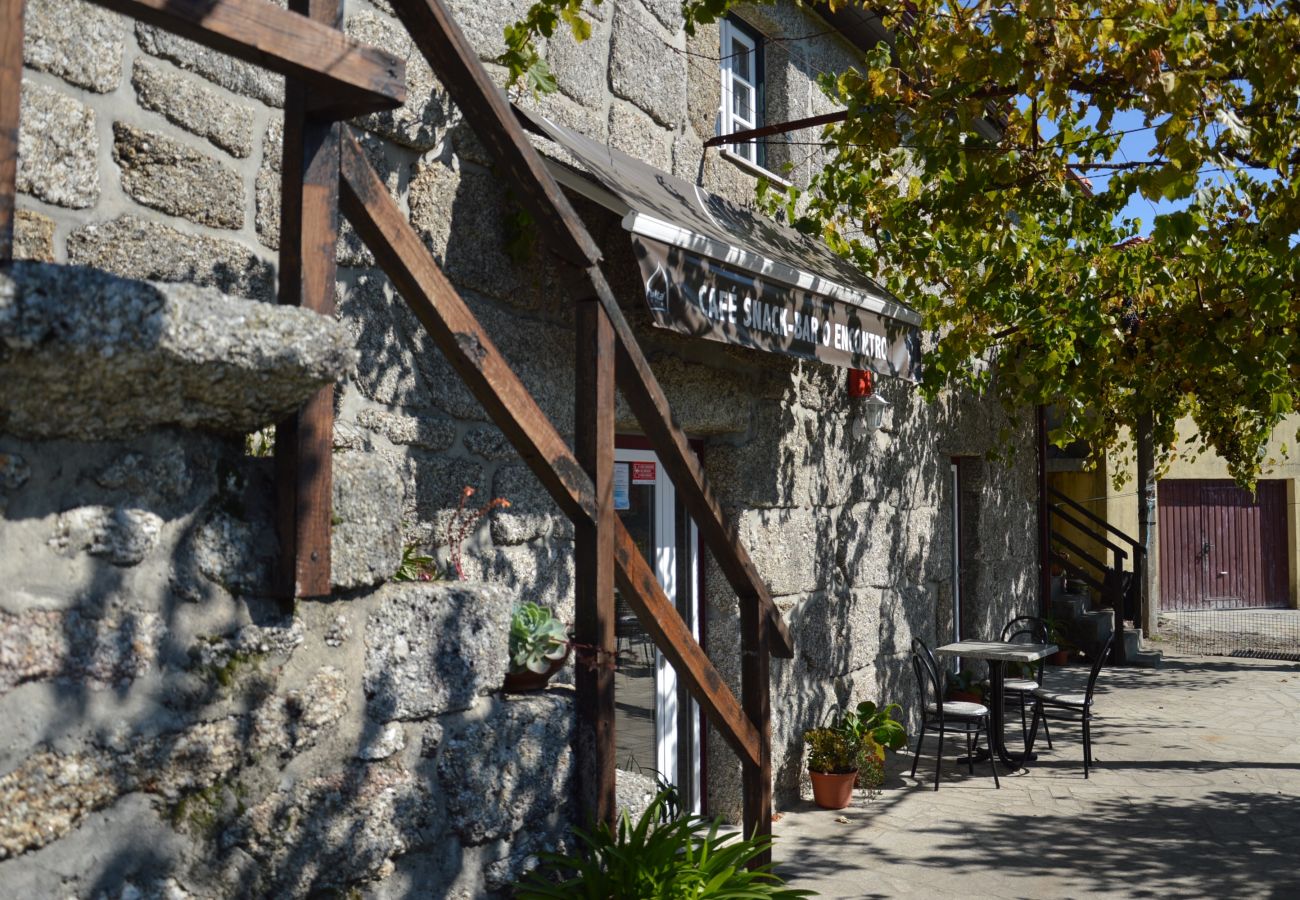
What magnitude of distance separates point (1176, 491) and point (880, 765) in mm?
14802

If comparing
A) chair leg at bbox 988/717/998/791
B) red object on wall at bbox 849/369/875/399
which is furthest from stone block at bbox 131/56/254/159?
chair leg at bbox 988/717/998/791

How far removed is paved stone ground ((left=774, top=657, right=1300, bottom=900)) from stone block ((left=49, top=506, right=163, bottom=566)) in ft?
11.6

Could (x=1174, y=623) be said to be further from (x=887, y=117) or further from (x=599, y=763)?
(x=599, y=763)

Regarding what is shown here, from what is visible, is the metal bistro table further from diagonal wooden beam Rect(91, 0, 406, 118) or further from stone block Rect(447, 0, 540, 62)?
diagonal wooden beam Rect(91, 0, 406, 118)

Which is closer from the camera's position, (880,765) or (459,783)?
(459,783)

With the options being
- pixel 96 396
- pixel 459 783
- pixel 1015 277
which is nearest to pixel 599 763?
pixel 459 783

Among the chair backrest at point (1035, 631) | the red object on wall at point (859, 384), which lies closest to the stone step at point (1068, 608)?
the chair backrest at point (1035, 631)

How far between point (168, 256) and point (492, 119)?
2.99ft

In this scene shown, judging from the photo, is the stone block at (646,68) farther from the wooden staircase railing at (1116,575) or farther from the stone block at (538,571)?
the wooden staircase railing at (1116,575)

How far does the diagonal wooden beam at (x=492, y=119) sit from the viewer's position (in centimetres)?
258

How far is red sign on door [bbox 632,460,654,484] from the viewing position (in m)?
5.50

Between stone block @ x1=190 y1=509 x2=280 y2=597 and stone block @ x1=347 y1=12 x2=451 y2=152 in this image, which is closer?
stone block @ x1=190 y1=509 x2=280 y2=597

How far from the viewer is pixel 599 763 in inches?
116

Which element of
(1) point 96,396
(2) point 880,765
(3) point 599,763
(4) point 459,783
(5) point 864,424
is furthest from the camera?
(5) point 864,424
